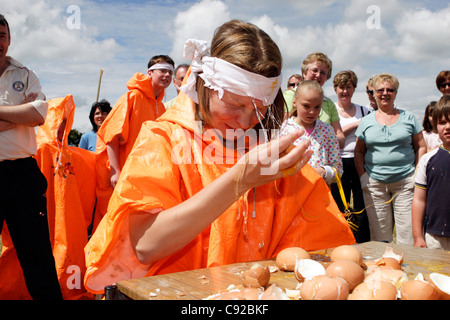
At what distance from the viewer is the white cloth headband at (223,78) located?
179 centimetres

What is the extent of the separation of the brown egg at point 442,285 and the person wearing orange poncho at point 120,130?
3.53m

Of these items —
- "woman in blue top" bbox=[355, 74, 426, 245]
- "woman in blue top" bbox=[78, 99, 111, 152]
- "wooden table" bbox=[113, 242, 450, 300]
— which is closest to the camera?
"wooden table" bbox=[113, 242, 450, 300]

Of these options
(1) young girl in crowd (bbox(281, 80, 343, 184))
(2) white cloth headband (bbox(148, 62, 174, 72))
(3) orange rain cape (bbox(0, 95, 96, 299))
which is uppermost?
(2) white cloth headband (bbox(148, 62, 174, 72))

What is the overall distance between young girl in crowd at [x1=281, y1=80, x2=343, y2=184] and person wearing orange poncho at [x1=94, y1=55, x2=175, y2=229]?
62.6 inches

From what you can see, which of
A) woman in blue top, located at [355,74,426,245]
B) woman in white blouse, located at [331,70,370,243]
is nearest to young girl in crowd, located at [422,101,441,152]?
Answer: woman in blue top, located at [355,74,426,245]

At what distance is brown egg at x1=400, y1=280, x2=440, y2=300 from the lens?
1.17 metres

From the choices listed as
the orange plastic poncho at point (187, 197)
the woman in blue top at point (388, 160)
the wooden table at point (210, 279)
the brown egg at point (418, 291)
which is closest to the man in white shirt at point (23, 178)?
the orange plastic poncho at point (187, 197)

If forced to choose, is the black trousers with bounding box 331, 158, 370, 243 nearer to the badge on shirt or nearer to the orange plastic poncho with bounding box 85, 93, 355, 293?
the orange plastic poncho with bounding box 85, 93, 355, 293

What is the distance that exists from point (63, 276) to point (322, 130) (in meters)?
2.84

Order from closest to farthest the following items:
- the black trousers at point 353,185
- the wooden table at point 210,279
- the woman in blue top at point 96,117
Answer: the wooden table at point 210,279 → the black trousers at point 353,185 → the woman in blue top at point 96,117

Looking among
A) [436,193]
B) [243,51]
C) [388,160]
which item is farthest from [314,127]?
[243,51]

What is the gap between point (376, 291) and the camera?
1176mm

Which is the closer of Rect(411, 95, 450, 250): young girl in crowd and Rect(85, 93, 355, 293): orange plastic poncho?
Rect(85, 93, 355, 293): orange plastic poncho

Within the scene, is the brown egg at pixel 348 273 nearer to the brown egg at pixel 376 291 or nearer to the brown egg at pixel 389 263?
the brown egg at pixel 376 291
